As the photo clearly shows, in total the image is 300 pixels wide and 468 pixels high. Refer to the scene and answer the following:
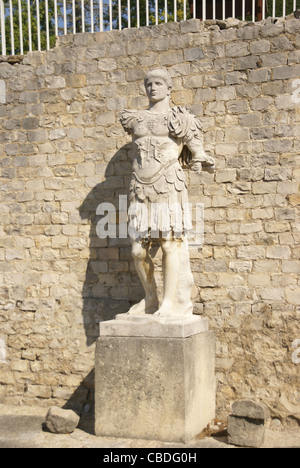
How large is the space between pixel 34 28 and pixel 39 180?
23.1ft

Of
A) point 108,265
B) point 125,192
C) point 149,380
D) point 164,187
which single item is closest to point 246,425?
point 149,380

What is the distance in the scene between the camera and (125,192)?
20.1 feet

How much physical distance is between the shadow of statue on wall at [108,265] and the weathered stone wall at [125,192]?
0.5 inches

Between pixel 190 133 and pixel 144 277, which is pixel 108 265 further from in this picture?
pixel 190 133

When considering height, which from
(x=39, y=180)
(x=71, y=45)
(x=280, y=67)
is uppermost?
(x=71, y=45)

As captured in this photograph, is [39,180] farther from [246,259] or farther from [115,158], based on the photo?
[246,259]

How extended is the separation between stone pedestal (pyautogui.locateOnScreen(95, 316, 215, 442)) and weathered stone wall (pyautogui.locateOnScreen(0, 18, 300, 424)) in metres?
0.90

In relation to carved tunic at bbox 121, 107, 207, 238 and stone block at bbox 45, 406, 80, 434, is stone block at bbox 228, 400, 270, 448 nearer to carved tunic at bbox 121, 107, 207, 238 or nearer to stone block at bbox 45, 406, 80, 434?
stone block at bbox 45, 406, 80, 434

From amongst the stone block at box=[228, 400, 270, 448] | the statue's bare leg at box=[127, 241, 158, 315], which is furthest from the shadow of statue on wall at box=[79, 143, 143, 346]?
the stone block at box=[228, 400, 270, 448]

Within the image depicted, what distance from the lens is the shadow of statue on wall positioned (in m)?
6.05

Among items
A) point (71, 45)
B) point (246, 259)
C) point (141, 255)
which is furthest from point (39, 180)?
point (246, 259)

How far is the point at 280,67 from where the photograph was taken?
5613mm

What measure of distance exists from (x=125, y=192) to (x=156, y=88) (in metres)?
1.41

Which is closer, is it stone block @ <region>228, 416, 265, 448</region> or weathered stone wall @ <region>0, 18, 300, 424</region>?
stone block @ <region>228, 416, 265, 448</region>
